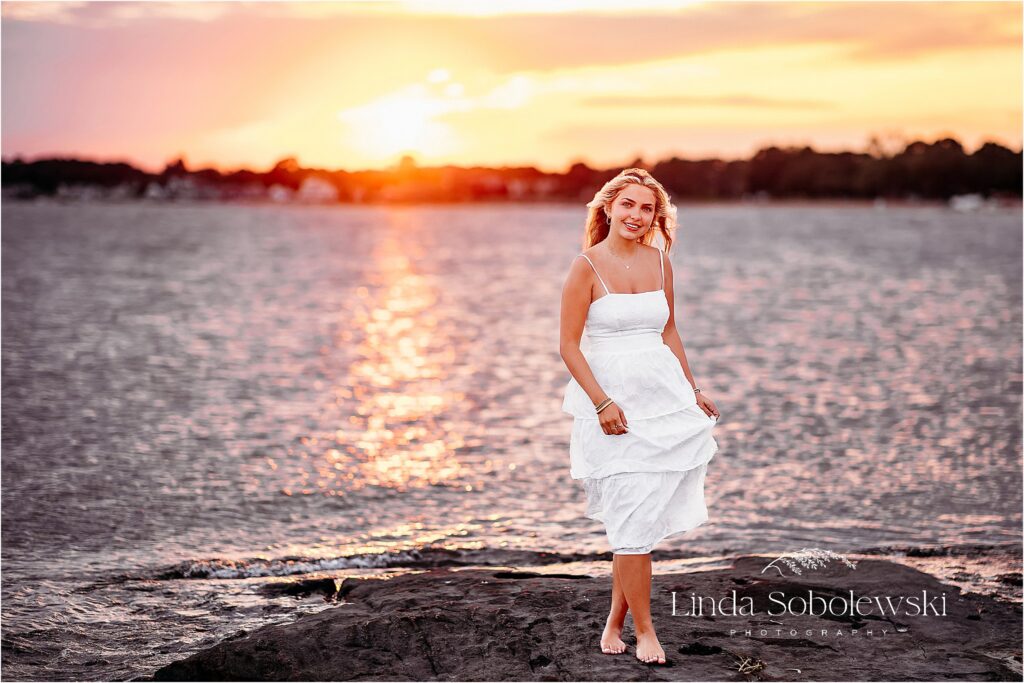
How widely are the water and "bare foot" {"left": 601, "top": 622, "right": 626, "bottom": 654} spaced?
6.68ft

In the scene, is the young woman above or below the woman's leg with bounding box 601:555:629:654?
above

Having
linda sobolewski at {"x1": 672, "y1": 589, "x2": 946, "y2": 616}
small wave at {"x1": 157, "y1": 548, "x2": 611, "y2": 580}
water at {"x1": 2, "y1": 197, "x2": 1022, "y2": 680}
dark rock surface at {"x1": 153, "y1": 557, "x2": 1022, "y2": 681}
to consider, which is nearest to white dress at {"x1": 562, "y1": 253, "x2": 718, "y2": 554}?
dark rock surface at {"x1": 153, "y1": 557, "x2": 1022, "y2": 681}

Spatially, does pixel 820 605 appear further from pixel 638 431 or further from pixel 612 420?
pixel 612 420

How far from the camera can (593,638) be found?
5820 millimetres

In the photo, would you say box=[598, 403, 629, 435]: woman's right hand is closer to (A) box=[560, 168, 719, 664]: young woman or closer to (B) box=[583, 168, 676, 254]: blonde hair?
(A) box=[560, 168, 719, 664]: young woman

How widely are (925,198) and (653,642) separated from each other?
175 metres

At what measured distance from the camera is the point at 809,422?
14.1 meters

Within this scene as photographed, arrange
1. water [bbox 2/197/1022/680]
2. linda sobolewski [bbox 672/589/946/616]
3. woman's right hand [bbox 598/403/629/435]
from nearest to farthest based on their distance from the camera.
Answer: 1. woman's right hand [bbox 598/403/629/435]
2. linda sobolewski [bbox 672/589/946/616]
3. water [bbox 2/197/1022/680]

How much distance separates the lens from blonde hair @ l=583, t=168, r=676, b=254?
Result: 5488mm

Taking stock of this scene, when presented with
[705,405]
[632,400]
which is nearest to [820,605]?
[705,405]

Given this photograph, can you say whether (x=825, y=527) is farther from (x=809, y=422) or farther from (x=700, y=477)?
(x=809, y=422)

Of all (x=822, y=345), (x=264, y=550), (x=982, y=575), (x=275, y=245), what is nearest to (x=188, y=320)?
(x=822, y=345)

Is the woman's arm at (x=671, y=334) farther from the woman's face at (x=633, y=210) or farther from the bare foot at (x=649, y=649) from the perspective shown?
the bare foot at (x=649, y=649)

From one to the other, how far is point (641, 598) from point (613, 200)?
1964mm
